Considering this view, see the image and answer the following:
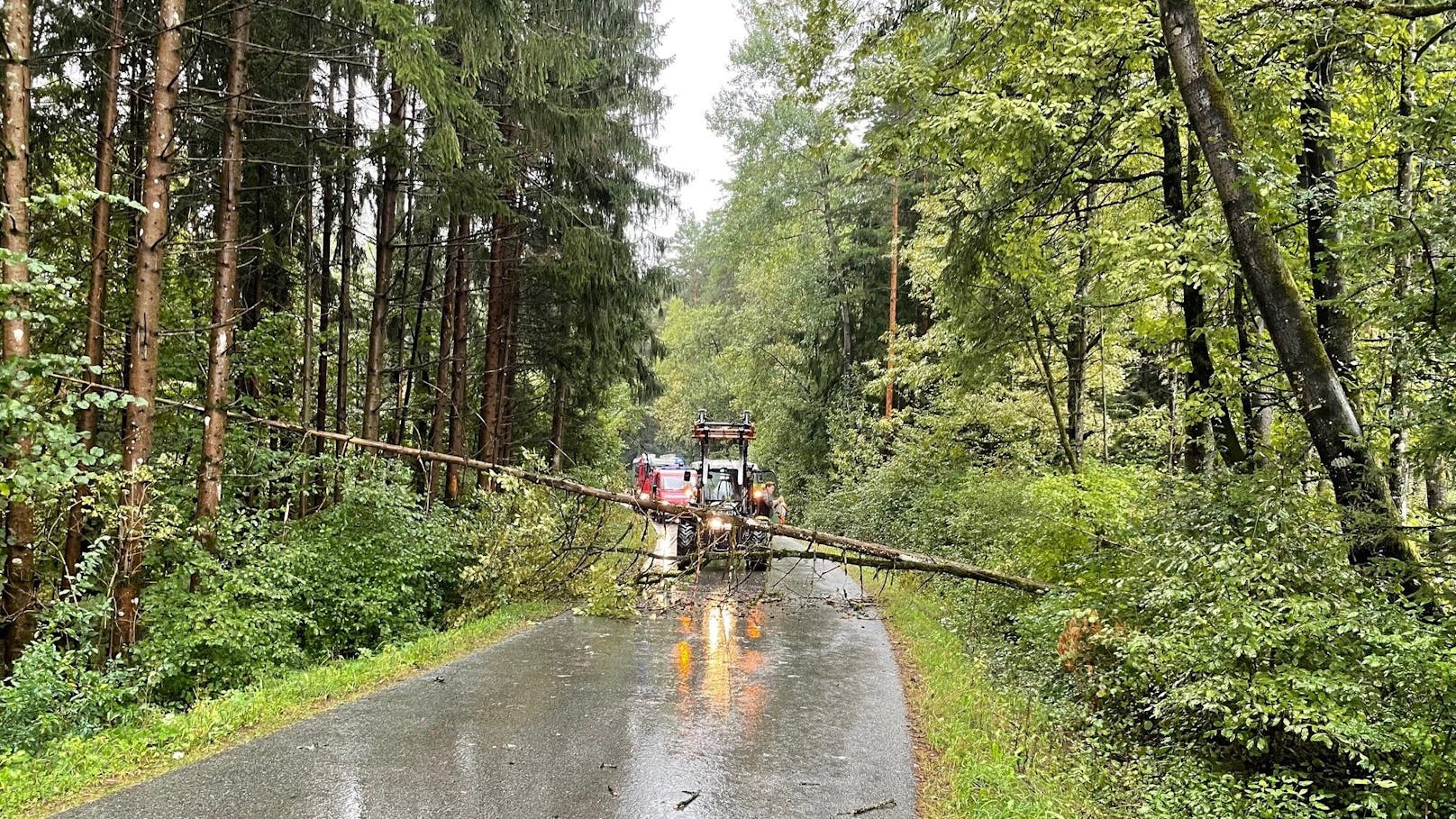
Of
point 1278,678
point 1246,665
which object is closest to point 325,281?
point 1246,665

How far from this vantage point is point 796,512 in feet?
88.5

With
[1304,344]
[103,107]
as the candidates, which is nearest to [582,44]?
[103,107]

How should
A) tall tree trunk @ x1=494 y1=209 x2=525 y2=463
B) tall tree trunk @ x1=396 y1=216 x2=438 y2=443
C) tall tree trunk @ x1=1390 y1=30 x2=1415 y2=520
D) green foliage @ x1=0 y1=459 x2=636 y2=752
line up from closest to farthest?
tall tree trunk @ x1=1390 y1=30 x2=1415 y2=520 → green foliage @ x1=0 y1=459 x2=636 y2=752 → tall tree trunk @ x1=494 y1=209 x2=525 y2=463 → tall tree trunk @ x1=396 y1=216 x2=438 y2=443

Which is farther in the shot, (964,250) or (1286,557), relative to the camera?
(964,250)

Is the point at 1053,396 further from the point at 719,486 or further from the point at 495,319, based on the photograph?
the point at 495,319

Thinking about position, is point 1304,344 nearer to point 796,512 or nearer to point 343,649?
point 343,649

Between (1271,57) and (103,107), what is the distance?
11473 mm

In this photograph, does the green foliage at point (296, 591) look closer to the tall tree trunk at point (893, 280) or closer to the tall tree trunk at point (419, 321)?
the tall tree trunk at point (419, 321)

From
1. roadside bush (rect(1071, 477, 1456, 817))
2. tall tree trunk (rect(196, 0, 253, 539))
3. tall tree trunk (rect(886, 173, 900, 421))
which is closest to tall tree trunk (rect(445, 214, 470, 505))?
tall tree trunk (rect(196, 0, 253, 539))

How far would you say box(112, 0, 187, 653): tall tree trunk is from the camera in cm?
655

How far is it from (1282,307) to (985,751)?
153 inches

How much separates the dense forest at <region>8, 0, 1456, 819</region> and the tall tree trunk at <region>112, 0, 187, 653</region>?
39 millimetres

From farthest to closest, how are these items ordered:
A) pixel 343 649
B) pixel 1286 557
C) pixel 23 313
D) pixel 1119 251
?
pixel 343 649
pixel 1119 251
pixel 1286 557
pixel 23 313

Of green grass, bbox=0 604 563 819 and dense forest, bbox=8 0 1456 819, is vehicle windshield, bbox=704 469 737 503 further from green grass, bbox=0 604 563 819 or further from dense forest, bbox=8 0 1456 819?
green grass, bbox=0 604 563 819
